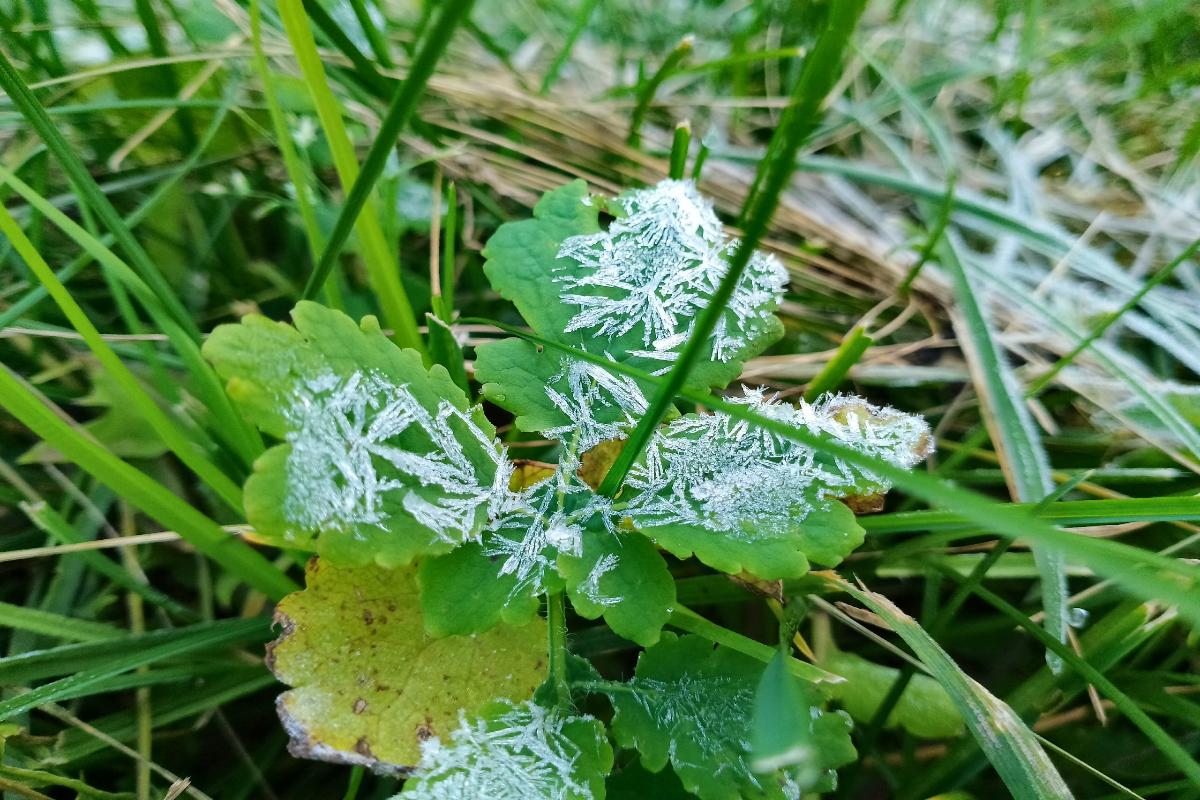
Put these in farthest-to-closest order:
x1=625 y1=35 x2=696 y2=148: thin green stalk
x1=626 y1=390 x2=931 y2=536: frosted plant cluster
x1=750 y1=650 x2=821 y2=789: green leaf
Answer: x1=625 y1=35 x2=696 y2=148: thin green stalk < x1=626 y1=390 x2=931 y2=536: frosted plant cluster < x1=750 y1=650 x2=821 y2=789: green leaf

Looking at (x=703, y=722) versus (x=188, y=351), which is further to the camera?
(x=188, y=351)

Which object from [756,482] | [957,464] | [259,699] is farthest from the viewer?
[957,464]

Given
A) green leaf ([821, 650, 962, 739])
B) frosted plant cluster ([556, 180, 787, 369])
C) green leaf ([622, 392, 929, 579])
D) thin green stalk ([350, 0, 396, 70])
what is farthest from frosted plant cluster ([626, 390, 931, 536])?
thin green stalk ([350, 0, 396, 70])

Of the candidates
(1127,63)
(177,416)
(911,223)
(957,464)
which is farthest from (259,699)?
(1127,63)

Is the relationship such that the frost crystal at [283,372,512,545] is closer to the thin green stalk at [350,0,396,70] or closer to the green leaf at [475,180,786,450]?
the green leaf at [475,180,786,450]

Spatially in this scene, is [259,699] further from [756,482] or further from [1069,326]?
[1069,326]

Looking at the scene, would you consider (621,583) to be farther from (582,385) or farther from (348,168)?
(348,168)

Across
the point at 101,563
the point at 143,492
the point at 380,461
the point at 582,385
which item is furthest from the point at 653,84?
the point at 101,563
